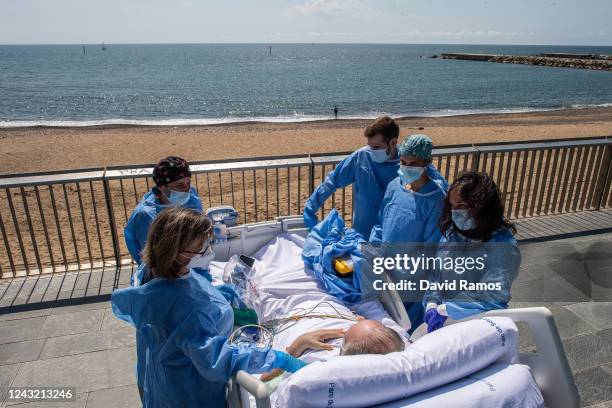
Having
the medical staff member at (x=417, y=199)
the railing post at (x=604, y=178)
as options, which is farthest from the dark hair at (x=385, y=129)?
the railing post at (x=604, y=178)

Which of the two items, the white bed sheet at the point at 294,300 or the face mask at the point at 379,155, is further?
the face mask at the point at 379,155

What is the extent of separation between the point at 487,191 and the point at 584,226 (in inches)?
184

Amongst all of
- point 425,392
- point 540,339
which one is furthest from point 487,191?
point 425,392

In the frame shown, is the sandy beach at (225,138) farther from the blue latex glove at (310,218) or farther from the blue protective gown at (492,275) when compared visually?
the blue protective gown at (492,275)

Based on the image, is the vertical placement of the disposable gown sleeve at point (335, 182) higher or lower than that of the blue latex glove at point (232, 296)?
higher

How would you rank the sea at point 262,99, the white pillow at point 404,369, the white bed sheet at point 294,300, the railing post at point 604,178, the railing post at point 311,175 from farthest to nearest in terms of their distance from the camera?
the sea at point 262,99 → the railing post at point 604,178 → the railing post at point 311,175 → the white bed sheet at point 294,300 → the white pillow at point 404,369

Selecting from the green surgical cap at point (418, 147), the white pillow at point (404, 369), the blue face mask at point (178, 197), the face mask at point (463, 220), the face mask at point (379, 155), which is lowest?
the white pillow at point (404, 369)

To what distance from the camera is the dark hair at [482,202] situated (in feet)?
8.37

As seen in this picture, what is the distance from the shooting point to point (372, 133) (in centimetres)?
388

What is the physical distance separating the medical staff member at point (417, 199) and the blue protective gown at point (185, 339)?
1.55 m

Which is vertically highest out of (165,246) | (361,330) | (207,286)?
(165,246)

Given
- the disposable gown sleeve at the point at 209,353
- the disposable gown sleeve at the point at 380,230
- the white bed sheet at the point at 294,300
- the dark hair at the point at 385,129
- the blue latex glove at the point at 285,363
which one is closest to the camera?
the disposable gown sleeve at the point at 209,353

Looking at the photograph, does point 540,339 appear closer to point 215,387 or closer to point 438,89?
point 215,387

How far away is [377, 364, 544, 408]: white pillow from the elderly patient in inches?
14.4
